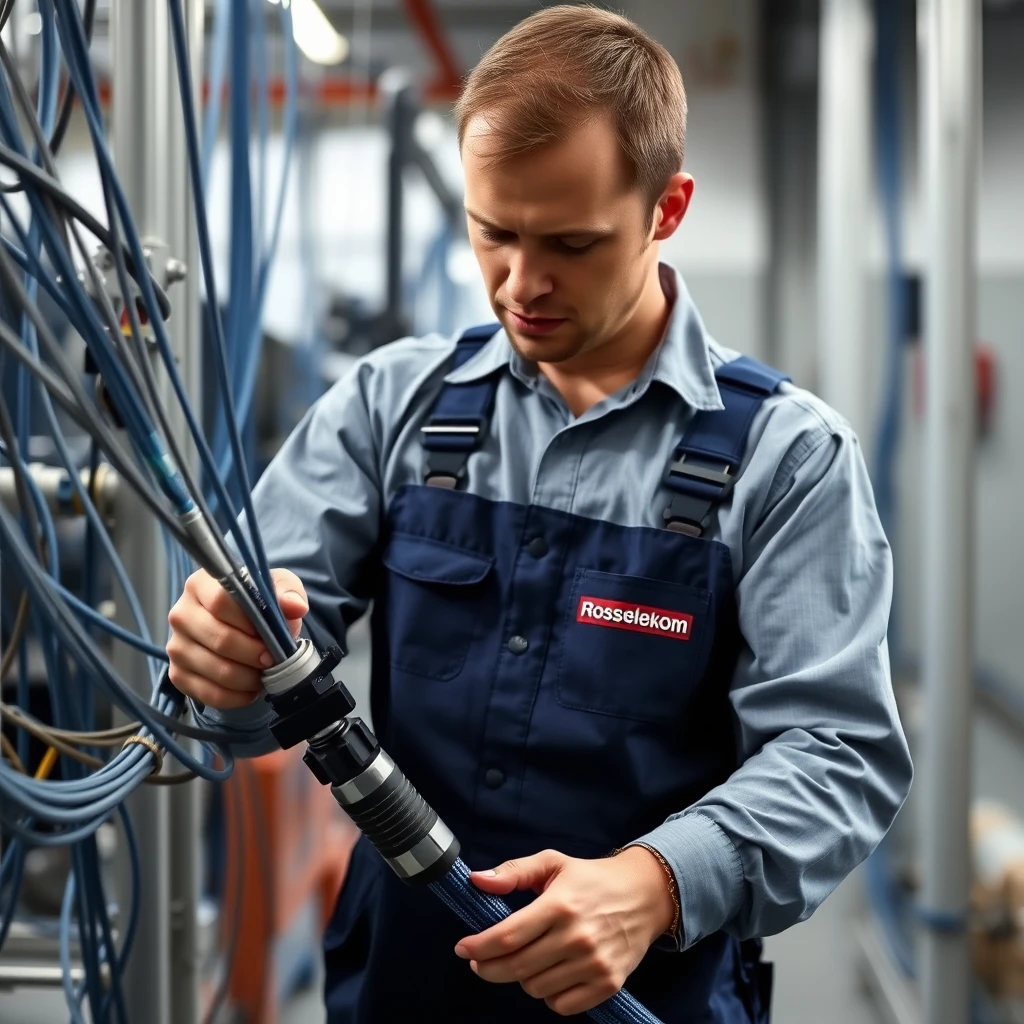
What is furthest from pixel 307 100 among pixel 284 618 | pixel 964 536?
pixel 284 618

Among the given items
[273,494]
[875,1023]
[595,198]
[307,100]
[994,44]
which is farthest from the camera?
[994,44]

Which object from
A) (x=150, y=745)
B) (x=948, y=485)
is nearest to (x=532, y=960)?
(x=150, y=745)

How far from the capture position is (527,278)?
0.92 metres

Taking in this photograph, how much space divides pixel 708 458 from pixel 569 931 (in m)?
0.41

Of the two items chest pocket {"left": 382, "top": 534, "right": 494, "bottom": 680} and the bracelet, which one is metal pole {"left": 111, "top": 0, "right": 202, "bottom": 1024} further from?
the bracelet

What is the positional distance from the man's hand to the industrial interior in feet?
0.13

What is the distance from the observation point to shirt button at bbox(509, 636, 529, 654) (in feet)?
3.18

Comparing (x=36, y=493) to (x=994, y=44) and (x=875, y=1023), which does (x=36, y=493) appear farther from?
(x=994, y=44)

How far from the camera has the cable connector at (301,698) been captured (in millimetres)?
729

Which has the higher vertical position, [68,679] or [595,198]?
[595,198]

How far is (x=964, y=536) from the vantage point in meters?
1.95

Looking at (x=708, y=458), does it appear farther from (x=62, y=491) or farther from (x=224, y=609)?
(x=62, y=491)

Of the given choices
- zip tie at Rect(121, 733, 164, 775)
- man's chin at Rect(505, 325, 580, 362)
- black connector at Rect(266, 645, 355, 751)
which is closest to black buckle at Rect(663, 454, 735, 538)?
man's chin at Rect(505, 325, 580, 362)

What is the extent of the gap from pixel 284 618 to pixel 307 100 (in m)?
3.19
